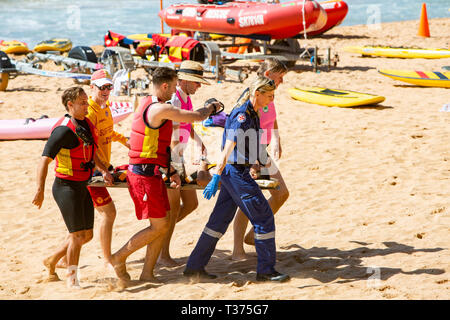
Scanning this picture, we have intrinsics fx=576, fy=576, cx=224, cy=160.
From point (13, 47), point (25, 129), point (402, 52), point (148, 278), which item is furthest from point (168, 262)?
point (13, 47)

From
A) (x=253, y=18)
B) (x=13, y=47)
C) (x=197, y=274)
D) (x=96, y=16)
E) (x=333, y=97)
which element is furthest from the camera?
(x=96, y=16)

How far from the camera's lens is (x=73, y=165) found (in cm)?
468

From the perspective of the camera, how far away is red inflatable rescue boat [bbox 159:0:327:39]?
667 inches

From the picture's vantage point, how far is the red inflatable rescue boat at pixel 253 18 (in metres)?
16.9

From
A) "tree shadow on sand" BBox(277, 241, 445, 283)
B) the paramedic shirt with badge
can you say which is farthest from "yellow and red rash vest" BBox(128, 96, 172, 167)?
"tree shadow on sand" BBox(277, 241, 445, 283)

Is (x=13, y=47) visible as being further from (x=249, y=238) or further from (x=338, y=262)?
(x=338, y=262)

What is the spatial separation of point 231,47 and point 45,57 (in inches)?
262

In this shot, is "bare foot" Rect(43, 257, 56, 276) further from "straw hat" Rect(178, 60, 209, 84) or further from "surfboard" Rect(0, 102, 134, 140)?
"surfboard" Rect(0, 102, 134, 140)

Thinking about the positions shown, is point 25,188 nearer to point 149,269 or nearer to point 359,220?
point 149,269

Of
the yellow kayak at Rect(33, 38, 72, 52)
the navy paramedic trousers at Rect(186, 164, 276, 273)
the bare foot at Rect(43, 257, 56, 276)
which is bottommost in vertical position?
the bare foot at Rect(43, 257, 56, 276)

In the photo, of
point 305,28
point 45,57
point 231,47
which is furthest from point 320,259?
point 231,47

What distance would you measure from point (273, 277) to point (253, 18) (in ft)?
44.6

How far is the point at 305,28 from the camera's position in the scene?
16984mm

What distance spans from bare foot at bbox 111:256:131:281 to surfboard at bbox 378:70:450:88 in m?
10.8
